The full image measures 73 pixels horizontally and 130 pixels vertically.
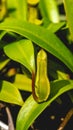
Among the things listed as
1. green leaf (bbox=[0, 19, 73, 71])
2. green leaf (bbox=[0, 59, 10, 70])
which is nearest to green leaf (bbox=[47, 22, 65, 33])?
green leaf (bbox=[0, 19, 73, 71])

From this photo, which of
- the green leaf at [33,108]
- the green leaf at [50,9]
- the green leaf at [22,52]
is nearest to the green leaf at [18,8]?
the green leaf at [50,9]

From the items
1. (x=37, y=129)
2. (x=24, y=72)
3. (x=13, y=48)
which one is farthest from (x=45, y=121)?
(x=13, y=48)

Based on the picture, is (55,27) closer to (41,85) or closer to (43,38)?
(43,38)

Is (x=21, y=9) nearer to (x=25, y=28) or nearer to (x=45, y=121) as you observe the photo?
(x=25, y=28)

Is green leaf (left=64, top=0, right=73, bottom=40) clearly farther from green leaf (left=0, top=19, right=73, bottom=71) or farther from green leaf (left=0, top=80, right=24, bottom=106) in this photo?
green leaf (left=0, top=80, right=24, bottom=106)

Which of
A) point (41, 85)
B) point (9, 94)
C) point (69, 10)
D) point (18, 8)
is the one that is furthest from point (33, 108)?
point (18, 8)
